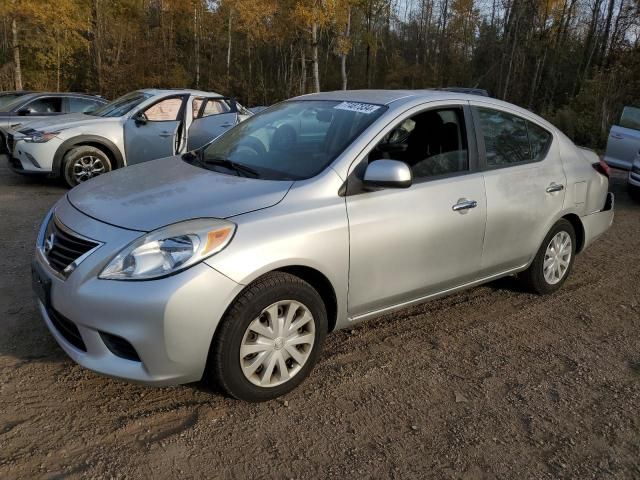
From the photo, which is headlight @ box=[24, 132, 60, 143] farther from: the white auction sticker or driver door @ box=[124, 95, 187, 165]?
the white auction sticker

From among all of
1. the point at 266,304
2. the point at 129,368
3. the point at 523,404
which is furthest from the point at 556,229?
the point at 129,368

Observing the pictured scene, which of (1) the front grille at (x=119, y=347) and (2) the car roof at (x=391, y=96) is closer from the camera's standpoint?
(1) the front grille at (x=119, y=347)

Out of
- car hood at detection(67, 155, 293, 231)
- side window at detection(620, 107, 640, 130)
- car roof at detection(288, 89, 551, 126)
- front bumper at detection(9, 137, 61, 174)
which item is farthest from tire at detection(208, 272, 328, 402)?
side window at detection(620, 107, 640, 130)

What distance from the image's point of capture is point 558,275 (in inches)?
189

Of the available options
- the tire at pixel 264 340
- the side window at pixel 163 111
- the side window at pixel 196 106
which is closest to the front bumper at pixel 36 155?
the side window at pixel 163 111

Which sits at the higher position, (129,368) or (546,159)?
(546,159)

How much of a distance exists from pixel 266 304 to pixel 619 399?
2.16 metres

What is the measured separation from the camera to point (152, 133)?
27.6 feet

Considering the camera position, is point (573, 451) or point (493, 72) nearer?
point (573, 451)

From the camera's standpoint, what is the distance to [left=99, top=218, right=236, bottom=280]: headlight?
260 cm

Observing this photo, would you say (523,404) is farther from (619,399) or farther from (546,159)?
(546,159)

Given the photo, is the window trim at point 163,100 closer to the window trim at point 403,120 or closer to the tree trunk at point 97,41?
the window trim at point 403,120

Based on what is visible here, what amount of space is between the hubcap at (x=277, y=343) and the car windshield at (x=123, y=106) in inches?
266

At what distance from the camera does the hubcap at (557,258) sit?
461 cm
